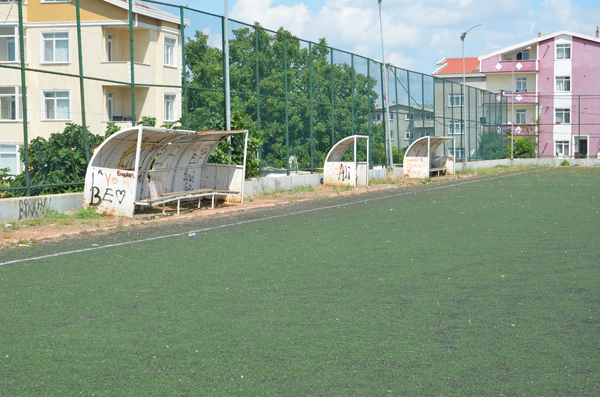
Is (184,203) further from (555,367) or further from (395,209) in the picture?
(555,367)

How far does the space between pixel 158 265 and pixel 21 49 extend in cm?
767

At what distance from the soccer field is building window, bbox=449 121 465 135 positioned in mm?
32857

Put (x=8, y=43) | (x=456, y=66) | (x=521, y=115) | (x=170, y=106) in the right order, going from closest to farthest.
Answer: (x=170, y=106)
(x=8, y=43)
(x=521, y=115)
(x=456, y=66)

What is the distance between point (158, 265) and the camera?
8.65 metres

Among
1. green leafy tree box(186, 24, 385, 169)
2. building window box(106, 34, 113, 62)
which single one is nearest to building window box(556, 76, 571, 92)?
green leafy tree box(186, 24, 385, 169)

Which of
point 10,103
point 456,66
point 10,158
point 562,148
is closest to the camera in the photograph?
point 10,158

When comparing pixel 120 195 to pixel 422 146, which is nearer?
pixel 120 195

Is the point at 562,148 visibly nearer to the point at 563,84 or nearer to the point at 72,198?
the point at 563,84

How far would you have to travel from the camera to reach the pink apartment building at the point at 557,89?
67.0 meters

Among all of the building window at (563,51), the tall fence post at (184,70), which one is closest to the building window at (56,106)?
the tall fence post at (184,70)

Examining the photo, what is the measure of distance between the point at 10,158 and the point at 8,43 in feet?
23.4

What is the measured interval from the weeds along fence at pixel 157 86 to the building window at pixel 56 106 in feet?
0.12

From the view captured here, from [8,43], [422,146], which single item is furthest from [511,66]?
[8,43]

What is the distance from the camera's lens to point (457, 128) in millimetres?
44719
